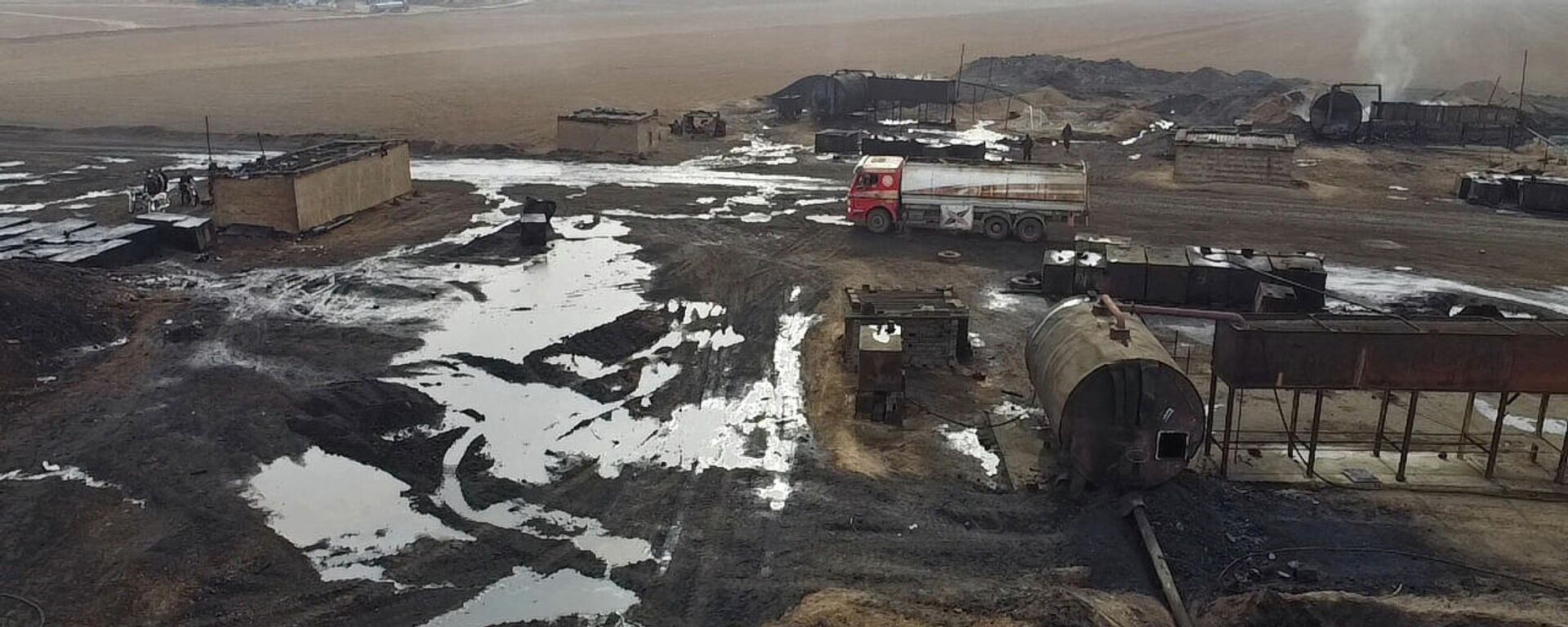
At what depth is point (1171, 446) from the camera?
14.0m

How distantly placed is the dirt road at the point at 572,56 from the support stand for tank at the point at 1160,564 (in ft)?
122

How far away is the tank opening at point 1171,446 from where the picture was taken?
1396 centimetres

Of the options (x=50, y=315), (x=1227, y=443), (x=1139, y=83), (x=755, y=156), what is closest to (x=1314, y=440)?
(x=1227, y=443)

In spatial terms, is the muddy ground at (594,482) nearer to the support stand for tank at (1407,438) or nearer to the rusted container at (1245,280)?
the support stand for tank at (1407,438)

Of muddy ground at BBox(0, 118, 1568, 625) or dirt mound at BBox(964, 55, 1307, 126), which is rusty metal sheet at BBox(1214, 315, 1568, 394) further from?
dirt mound at BBox(964, 55, 1307, 126)

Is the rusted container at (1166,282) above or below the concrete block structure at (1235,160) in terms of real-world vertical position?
below

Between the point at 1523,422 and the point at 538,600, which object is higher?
the point at 1523,422

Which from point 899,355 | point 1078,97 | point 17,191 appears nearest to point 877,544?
point 899,355

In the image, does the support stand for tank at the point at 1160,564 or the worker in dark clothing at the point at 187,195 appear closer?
the support stand for tank at the point at 1160,564

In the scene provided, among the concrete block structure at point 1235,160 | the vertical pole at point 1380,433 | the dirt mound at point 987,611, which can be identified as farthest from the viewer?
the concrete block structure at point 1235,160

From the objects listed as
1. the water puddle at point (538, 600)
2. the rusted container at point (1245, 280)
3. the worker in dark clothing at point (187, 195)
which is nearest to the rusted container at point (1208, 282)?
the rusted container at point (1245, 280)

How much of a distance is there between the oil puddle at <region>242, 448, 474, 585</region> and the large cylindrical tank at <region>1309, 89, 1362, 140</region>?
4720cm

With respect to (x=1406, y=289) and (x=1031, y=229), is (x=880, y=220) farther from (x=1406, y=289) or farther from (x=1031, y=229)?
(x=1406, y=289)

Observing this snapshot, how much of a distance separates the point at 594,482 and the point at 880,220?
56.3 feet
